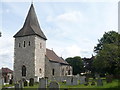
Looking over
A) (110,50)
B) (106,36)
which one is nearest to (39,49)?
(110,50)

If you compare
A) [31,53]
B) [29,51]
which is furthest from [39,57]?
[29,51]

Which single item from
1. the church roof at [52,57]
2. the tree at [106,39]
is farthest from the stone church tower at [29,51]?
the tree at [106,39]

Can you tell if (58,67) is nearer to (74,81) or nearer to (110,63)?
(110,63)

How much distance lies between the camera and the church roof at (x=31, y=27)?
3881 cm

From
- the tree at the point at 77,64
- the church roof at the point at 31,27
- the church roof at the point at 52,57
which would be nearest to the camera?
the church roof at the point at 31,27

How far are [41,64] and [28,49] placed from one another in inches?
160

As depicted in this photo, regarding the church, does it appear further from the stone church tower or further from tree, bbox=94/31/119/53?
tree, bbox=94/31/119/53

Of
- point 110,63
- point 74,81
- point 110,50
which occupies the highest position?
point 110,50

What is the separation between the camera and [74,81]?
21.0 metres

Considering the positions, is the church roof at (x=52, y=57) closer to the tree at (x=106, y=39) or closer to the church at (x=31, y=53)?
the church at (x=31, y=53)

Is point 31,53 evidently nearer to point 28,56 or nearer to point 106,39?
point 28,56

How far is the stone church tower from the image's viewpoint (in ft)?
122

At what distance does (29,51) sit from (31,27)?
4.81m

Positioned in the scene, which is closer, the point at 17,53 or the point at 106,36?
the point at 17,53
